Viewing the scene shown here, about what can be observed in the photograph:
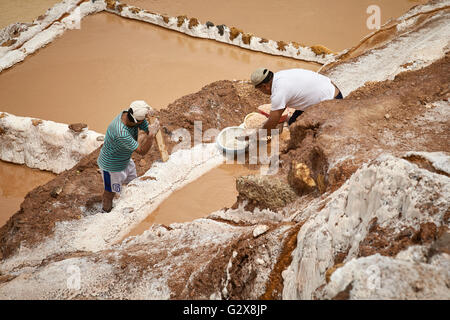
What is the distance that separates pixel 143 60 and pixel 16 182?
329 cm

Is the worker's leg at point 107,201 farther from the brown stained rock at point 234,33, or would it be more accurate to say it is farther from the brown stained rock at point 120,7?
→ the brown stained rock at point 120,7

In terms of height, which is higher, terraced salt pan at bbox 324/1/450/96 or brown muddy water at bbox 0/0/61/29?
brown muddy water at bbox 0/0/61/29

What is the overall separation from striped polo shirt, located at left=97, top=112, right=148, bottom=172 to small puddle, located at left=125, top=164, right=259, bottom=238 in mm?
645

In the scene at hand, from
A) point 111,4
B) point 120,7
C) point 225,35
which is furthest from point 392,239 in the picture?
point 111,4

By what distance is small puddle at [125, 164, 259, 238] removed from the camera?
11.2 ft

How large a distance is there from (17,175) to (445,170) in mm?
5749

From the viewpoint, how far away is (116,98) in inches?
233

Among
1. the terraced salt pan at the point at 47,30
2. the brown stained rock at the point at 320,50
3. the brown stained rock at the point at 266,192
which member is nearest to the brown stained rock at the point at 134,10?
the terraced salt pan at the point at 47,30

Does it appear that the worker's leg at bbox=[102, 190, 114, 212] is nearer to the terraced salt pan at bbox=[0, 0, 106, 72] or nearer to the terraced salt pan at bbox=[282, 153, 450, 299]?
the terraced salt pan at bbox=[282, 153, 450, 299]

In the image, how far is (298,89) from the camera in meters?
3.07

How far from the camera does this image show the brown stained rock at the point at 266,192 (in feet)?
8.59

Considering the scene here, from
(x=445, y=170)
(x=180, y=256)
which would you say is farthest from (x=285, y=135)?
(x=445, y=170)

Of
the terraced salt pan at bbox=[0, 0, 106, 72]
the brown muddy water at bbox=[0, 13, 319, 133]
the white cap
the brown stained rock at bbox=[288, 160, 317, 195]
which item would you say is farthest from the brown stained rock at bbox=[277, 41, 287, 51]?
the terraced salt pan at bbox=[0, 0, 106, 72]

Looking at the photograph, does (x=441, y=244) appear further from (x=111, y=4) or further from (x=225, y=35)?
(x=111, y=4)
